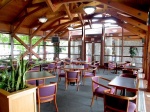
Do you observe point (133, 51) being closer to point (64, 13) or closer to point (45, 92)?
point (64, 13)

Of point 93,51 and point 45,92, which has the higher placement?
point 93,51

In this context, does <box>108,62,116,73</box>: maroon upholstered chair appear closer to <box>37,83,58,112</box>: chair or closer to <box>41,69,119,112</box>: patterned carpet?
<box>41,69,119,112</box>: patterned carpet

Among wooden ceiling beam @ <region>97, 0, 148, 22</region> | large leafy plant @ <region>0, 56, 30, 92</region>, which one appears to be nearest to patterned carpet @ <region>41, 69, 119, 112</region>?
large leafy plant @ <region>0, 56, 30, 92</region>

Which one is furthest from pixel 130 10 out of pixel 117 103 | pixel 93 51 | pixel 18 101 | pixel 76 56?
pixel 76 56

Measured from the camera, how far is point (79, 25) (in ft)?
35.8

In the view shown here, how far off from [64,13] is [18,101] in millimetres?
6475

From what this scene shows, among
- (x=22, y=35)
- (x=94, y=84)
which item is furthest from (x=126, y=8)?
(x=22, y=35)

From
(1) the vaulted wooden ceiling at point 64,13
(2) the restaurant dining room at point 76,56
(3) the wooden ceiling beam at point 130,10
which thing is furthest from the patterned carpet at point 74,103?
(1) the vaulted wooden ceiling at point 64,13

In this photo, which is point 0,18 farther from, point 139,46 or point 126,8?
point 139,46

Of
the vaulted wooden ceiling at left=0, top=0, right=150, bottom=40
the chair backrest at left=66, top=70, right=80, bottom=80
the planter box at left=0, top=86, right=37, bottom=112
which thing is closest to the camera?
the planter box at left=0, top=86, right=37, bottom=112

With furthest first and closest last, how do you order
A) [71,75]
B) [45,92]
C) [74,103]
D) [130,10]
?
[71,75], [130,10], [74,103], [45,92]

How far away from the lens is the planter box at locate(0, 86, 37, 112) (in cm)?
187

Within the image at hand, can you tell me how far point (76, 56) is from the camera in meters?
11.6

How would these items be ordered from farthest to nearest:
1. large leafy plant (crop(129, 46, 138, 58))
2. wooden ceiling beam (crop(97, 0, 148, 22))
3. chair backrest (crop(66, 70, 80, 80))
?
large leafy plant (crop(129, 46, 138, 58)), chair backrest (crop(66, 70, 80, 80)), wooden ceiling beam (crop(97, 0, 148, 22))
